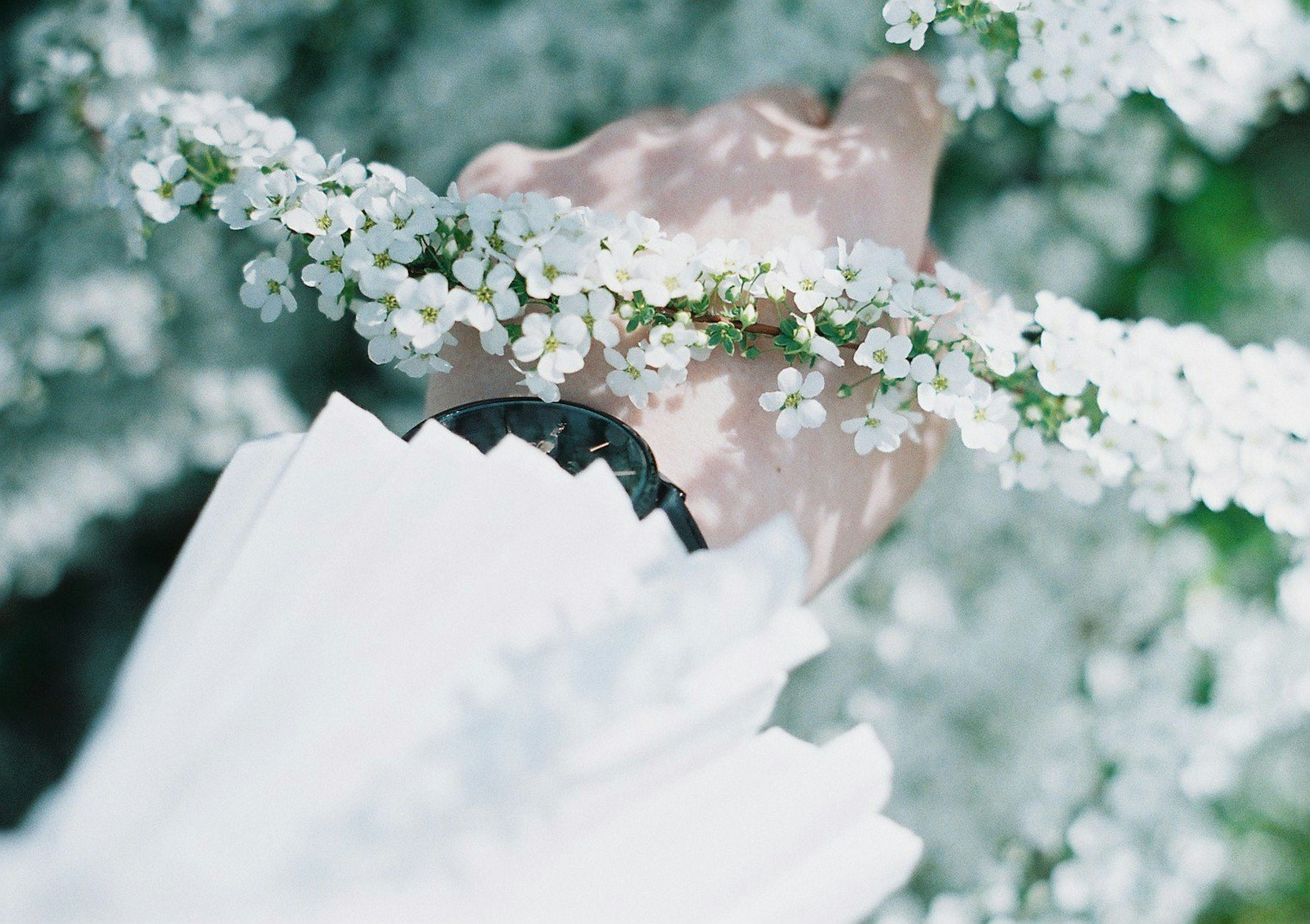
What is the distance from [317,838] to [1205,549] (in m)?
1.40

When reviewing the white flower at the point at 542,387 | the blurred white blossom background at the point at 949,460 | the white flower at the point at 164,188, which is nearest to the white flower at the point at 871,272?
the white flower at the point at 542,387

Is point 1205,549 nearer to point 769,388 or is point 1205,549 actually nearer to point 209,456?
point 769,388

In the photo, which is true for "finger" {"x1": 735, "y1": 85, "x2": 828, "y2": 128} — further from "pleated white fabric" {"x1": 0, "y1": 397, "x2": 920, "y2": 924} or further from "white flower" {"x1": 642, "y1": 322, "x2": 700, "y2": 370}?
"pleated white fabric" {"x1": 0, "y1": 397, "x2": 920, "y2": 924}

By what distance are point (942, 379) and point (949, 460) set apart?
0.84m

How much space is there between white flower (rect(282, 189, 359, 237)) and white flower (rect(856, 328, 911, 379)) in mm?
353

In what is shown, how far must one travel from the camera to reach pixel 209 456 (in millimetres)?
1584

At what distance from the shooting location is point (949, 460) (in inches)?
59.9

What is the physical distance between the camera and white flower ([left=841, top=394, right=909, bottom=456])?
74cm

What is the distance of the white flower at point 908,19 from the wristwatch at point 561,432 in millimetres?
348

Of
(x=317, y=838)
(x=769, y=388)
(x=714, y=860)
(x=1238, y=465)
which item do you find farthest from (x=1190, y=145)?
(x=317, y=838)

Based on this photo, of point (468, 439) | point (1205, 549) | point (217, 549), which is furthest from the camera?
point (1205, 549)

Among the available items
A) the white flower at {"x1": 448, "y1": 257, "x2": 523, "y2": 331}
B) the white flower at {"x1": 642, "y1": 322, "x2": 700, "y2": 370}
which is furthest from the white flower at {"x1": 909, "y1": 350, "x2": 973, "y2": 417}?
the white flower at {"x1": 448, "y1": 257, "x2": 523, "y2": 331}

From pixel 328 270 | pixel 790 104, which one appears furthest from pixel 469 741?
pixel 790 104

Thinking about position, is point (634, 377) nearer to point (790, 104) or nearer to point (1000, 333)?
point (1000, 333)
